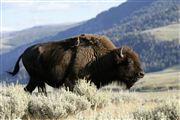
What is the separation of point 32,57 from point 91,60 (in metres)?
1.68

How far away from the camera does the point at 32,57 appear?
12891 millimetres

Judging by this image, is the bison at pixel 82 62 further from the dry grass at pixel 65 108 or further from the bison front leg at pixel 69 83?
the dry grass at pixel 65 108

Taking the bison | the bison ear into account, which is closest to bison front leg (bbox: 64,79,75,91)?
the bison

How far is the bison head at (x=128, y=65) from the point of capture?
495 inches

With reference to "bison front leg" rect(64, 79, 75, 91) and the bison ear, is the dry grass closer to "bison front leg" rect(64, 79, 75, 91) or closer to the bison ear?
"bison front leg" rect(64, 79, 75, 91)

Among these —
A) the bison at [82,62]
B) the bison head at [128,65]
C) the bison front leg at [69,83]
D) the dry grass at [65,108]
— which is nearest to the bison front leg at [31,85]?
the bison at [82,62]

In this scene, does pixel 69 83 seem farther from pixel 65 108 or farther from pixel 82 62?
pixel 65 108

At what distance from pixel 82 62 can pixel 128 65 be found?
1284 mm

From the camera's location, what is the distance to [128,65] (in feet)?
41.4

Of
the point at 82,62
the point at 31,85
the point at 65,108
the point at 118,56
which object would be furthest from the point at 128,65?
the point at 65,108

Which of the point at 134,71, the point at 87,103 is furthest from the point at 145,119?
the point at 134,71

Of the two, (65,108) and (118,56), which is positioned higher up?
(118,56)

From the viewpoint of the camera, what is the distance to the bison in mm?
12273

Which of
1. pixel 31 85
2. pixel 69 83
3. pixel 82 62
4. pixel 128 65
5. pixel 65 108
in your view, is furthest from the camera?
pixel 31 85
